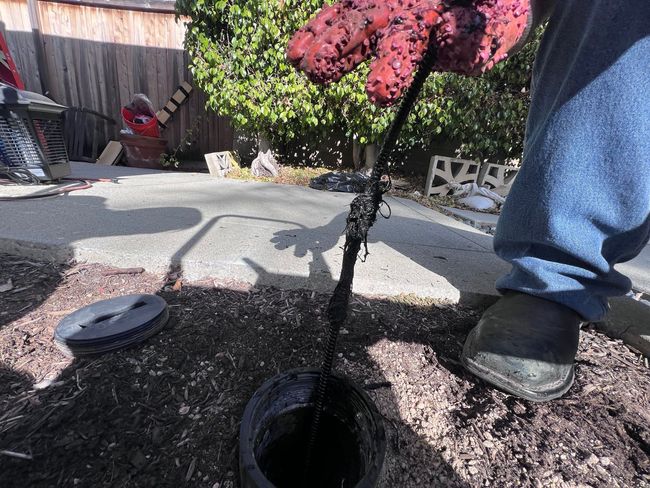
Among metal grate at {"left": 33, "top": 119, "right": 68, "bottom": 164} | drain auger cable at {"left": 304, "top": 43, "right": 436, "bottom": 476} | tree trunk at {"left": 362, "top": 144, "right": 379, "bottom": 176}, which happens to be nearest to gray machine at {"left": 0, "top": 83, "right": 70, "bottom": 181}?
metal grate at {"left": 33, "top": 119, "right": 68, "bottom": 164}

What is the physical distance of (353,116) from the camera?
4.73 meters

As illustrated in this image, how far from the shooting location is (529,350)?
104cm

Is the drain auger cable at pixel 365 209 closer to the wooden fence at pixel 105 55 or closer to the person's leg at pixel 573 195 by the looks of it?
the person's leg at pixel 573 195

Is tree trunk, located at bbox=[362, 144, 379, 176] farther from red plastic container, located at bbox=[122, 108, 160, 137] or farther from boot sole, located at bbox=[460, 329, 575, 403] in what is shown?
boot sole, located at bbox=[460, 329, 575, 403]

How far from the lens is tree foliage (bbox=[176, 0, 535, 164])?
4145 millimetres

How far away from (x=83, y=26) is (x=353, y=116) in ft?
16.4

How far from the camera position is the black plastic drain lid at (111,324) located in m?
1.08

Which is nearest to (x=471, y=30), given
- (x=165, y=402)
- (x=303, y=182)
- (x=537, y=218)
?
(x=537, y=218)

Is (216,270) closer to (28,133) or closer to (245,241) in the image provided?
(245,241)

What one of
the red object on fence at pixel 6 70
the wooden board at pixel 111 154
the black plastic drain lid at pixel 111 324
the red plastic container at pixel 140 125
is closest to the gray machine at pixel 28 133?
the red object on fence at pixel 6 70

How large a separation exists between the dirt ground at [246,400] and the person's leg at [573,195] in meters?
0.14

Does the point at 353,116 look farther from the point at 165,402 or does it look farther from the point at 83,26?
the point at 83,26

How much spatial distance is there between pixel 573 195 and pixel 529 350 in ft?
1.71

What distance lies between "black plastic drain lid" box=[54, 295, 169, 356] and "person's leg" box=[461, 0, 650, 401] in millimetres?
1137
